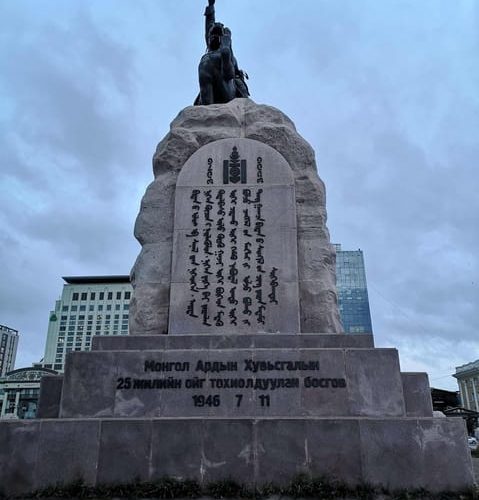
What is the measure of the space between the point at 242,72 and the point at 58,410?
9.62 meters

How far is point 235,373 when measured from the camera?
6707 mm


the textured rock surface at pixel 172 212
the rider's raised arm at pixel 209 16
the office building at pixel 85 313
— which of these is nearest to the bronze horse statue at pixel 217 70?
the rider's raised arm at pixel 209 16

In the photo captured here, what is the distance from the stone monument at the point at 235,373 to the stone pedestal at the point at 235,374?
2 centimetres

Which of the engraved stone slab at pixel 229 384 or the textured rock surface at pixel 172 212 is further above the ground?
the textured rock surface at pixel 172 212

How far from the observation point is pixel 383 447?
5957 mm

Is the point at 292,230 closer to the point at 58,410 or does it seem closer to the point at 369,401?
the point at 369,401

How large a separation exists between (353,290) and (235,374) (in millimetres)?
55395

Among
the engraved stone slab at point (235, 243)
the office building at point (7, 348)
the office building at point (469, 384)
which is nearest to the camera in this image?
the engraved stone slab at point (235, 243)

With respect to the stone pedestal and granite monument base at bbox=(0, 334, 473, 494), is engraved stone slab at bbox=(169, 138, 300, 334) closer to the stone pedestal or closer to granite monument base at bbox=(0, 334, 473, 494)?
the stone pedestal

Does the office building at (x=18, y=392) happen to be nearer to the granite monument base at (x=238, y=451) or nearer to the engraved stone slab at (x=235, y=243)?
the engraved stone slab at (x=235, y=243)

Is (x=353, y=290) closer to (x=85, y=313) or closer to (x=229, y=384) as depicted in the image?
(x=85, y=313)

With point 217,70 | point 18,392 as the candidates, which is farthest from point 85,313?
point 217,70

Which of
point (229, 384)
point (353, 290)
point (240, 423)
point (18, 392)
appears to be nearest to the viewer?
point (240, 423)

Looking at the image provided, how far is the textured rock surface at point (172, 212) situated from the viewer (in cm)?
811
